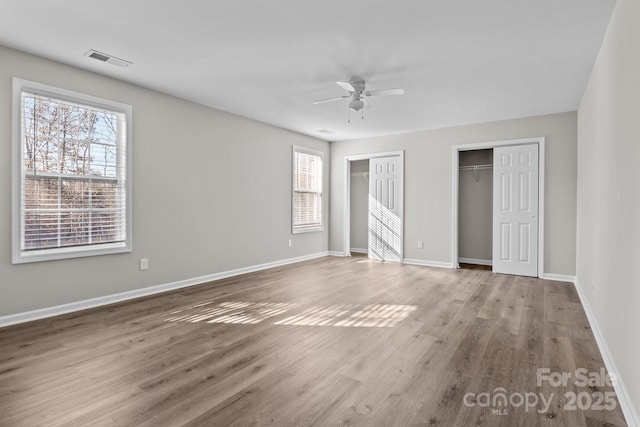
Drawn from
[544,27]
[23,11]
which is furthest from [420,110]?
[23,11]

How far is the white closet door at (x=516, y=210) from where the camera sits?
18.5 feet

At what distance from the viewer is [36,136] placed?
11.4ft

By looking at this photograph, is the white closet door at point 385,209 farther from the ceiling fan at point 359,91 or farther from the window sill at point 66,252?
the window sill at point 66,252

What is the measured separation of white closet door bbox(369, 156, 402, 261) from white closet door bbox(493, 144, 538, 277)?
5.74 feet

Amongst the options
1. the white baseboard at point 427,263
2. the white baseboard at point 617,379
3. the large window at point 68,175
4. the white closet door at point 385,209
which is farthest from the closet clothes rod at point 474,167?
the large window at point 68,175

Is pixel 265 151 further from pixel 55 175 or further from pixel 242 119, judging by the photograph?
pixel 55 175

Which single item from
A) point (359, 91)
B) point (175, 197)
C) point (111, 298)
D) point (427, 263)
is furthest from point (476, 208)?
point (111, 298)

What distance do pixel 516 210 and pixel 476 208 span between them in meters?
1.28

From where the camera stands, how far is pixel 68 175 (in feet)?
12.1

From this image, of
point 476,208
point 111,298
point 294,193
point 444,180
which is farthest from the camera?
point 476,208

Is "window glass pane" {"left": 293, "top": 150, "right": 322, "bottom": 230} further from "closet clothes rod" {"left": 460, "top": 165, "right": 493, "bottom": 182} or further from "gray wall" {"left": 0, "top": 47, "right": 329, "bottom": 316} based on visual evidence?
"closet clothes rod" {"left": 460, "top": 165, "right": 493, "bottom": 182}

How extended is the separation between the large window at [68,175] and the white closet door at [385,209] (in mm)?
4676

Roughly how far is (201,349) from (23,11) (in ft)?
9.59

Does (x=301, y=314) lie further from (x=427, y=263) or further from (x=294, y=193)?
(x=427, y=263)
